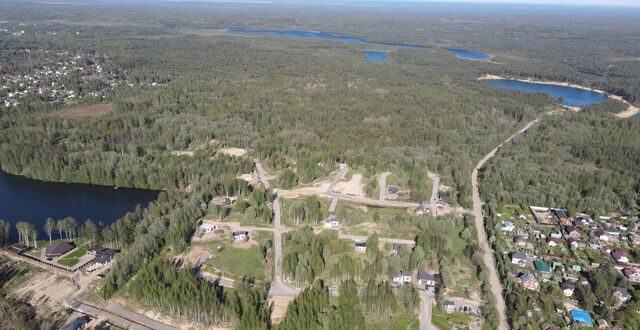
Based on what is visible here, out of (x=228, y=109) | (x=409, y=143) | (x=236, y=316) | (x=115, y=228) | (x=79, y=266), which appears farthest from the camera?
(x=228, y=109)

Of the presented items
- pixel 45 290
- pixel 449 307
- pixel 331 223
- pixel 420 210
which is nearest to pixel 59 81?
pixel 45 290

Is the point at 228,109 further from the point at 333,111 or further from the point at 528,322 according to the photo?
the point at 528,322

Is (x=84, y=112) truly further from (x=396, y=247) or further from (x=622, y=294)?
(x=622, y=294)

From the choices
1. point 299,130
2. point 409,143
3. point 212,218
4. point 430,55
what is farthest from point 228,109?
point 430,55

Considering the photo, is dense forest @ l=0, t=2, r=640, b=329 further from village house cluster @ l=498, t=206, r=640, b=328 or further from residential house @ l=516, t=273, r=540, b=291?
residential house @ l=516, t=273, r=540, b=291

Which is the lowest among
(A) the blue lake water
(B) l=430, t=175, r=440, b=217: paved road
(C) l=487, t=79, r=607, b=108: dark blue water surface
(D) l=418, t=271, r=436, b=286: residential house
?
(D) l=418, t=271, r=436, b=286: residential house

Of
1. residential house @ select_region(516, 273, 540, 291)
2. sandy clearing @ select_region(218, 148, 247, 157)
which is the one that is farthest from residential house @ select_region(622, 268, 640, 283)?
sandy clearing @ select_region(218, 148, 247, 157)

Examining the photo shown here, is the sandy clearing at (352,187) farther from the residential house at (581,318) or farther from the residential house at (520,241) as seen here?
the residential house at (581,318)
